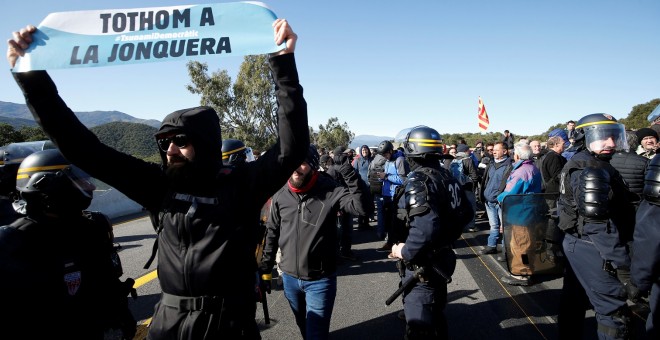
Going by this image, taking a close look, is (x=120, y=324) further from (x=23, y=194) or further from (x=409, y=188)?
(x=409, y=188)

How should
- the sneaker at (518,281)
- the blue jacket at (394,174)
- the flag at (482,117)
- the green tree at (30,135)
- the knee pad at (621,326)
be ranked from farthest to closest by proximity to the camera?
the green tree at (30,135)
the flag at (482,117)
the blue jacket at (394,174)
the sneaker at (518,281)
the knee pad at (621,326)

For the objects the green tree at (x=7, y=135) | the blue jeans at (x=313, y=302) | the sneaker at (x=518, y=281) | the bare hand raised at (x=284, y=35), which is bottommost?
the sneaker at (x=518, y=281)

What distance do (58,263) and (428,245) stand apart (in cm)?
245

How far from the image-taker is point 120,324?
2.38m

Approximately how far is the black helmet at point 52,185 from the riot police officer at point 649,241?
3.83 meters

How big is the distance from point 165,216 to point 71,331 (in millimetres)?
1007

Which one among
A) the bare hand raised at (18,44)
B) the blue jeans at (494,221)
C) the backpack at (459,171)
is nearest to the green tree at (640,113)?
the backpack at (459,171)

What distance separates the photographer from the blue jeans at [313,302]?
2822 mm

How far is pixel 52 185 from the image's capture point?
6.72 feet

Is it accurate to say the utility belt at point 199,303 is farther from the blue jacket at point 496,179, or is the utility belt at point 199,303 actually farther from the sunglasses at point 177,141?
the blue jacket at point 496,179

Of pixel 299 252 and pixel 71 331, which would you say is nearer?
pixel 71 331

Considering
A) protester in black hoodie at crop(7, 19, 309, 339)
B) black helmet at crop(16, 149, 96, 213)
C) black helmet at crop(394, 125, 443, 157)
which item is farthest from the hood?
black helmet at crop(394, 125, 443, 157)

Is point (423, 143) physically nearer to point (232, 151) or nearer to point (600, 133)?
point (600, 133)

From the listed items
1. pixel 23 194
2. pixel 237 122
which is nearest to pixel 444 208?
pixel 23 194
